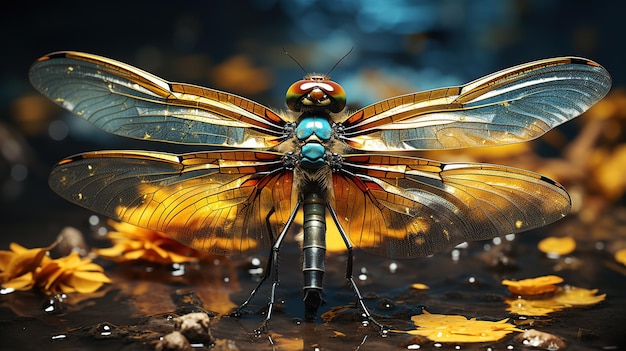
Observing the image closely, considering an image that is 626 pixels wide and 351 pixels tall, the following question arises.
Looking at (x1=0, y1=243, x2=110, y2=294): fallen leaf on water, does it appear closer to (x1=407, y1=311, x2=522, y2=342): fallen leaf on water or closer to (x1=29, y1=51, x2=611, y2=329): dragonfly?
(x1=29, y1=51, x2=611, y2=329): dragonfly

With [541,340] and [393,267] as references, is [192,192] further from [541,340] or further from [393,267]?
[541,340]

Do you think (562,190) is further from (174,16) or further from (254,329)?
(174,16)

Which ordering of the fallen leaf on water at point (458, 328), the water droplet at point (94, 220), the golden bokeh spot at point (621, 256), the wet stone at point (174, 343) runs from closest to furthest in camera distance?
the wet stone at point (174, 343) < the fallen leaf on water at point (458, 328) < the golden bokeh spot at point (621, 256) < the water droplet at point (94, 220)

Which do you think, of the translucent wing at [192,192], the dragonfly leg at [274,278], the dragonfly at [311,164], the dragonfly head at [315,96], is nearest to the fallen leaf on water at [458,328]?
the dragonfly at [311,164]

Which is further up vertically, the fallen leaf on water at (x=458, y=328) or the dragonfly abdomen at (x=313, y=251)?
the dragonfly abdomen at (x=313, y=251)

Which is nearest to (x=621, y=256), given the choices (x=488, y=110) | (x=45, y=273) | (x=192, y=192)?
(x=488, y=110)

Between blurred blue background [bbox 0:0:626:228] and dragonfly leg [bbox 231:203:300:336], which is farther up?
blurred blue background [bbox 0:0:626:228]

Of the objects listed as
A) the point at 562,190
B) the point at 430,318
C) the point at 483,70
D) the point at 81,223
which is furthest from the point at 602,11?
the point at 81,223

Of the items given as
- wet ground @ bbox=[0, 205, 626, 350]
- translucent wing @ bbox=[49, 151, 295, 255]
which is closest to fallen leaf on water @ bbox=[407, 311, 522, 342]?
wet ground @ bbox=[0, 205, 626, 350]

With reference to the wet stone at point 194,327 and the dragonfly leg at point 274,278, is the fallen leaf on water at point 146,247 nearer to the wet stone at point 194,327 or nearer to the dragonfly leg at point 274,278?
the dragonfly leg at point 274,278
